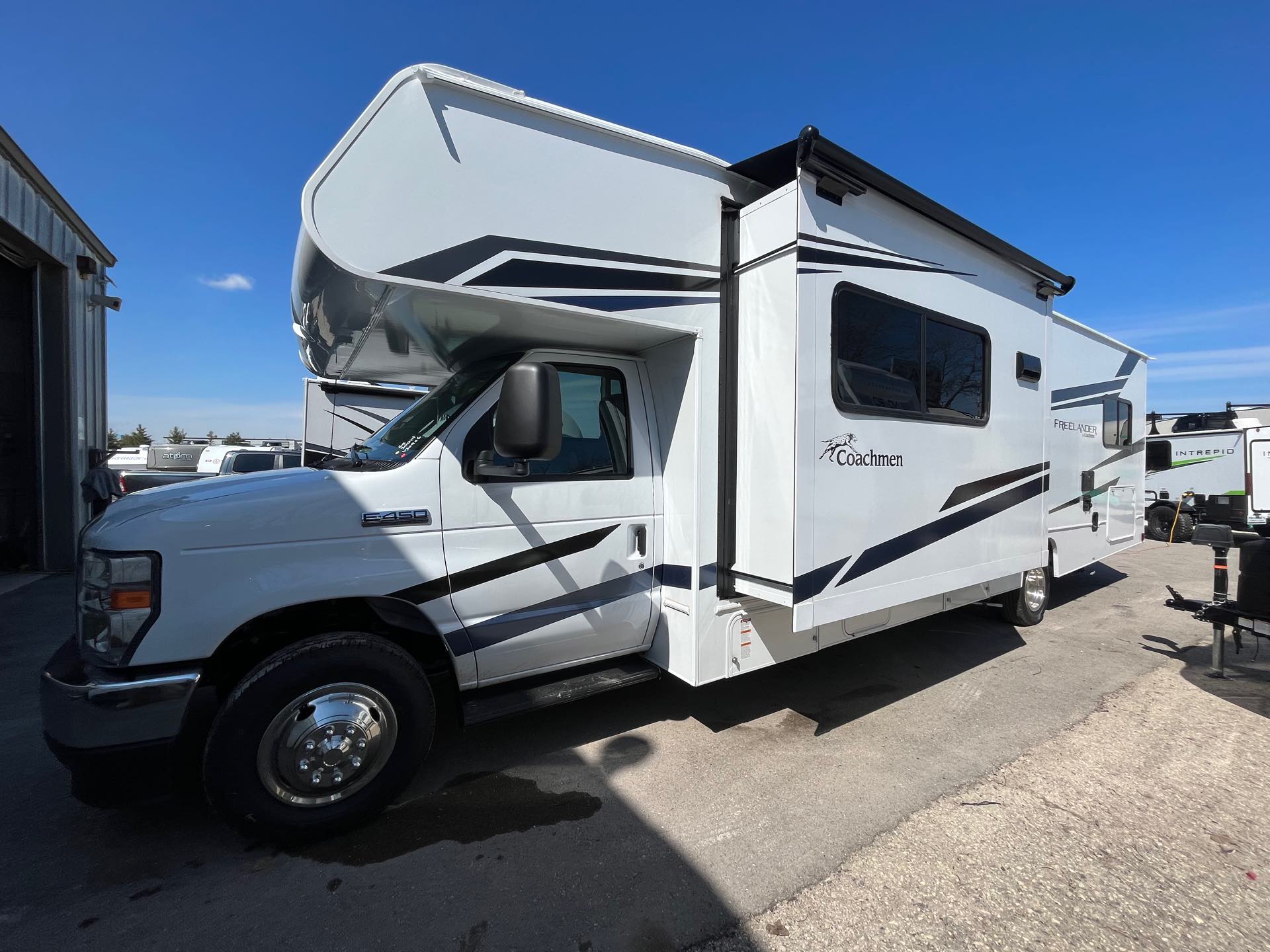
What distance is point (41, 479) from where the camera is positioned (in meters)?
8.12

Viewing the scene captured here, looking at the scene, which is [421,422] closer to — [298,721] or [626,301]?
[626,301]

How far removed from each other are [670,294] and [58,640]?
623 cm

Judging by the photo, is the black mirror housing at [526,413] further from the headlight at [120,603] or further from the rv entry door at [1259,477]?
the rv entry door at [1259,477]

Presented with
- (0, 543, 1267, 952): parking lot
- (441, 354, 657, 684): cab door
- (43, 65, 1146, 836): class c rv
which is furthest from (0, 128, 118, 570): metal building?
(441, 354, 657, 684): cab door

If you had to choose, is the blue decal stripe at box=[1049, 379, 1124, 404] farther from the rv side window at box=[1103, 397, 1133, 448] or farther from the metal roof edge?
the metal roof edge

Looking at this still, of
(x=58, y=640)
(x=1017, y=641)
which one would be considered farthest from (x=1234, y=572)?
(x=58, y=640)

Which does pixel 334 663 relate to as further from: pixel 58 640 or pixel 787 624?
pixel 58 640

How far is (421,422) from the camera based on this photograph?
3234 millimetres

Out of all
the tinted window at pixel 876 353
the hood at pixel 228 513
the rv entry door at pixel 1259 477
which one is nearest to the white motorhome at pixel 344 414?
the hood at pixel 228 513

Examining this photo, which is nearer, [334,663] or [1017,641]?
[334,663]

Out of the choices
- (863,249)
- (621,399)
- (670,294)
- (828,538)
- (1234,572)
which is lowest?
(1234,572)

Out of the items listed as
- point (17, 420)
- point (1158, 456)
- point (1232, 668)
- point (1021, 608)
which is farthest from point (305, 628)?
point (1158, 456)

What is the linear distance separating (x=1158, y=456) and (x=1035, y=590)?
4.44 m

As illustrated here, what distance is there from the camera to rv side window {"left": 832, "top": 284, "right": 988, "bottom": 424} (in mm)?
3289
